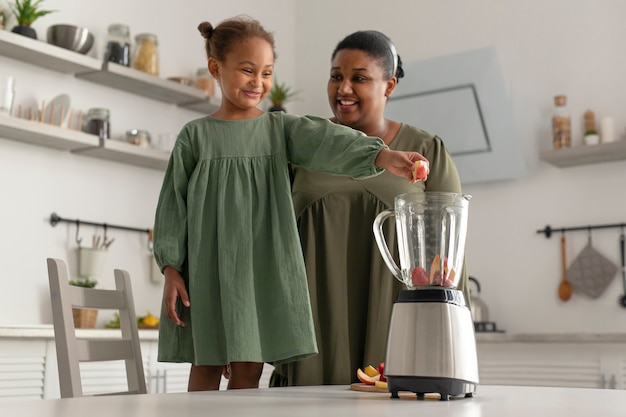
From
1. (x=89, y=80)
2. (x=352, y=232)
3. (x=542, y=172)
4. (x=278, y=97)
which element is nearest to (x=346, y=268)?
(x=352, y=232)

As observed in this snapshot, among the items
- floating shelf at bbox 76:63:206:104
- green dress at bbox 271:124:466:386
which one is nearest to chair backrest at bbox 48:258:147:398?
green dress at bbox 271:124:466:386

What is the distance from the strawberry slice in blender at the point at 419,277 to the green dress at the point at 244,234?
0.74 feet

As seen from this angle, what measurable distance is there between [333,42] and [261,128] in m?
3.38

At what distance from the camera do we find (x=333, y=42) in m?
4.73

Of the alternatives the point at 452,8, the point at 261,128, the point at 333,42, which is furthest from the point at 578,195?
the point at 261,128

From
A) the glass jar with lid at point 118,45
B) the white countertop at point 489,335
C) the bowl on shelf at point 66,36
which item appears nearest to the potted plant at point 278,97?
the glass jar with lid at point 118,45

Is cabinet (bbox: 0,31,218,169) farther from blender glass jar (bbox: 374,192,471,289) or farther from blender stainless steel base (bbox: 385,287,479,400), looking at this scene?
blender stainless steel base (bbox: 385,287,479,400)

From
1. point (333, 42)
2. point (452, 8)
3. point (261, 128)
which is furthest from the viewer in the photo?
point (333, 42)

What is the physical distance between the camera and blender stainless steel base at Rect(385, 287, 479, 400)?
1002mm

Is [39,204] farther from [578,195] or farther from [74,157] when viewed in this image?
[578,195]

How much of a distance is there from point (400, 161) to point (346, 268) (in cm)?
47

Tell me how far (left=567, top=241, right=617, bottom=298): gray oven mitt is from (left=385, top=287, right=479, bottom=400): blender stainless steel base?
2.84 metres

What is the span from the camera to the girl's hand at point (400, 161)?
1154 millimetres

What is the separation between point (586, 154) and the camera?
3676 millimetres
